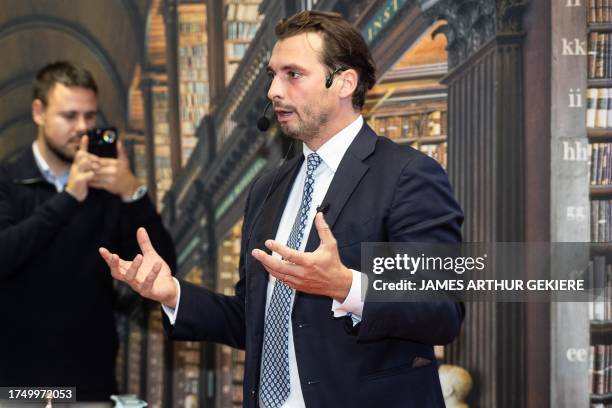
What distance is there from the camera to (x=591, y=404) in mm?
3227

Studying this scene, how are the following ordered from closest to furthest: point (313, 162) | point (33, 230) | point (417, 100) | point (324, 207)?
point (324, 207), point (313, 162), point (33, 230), point (417, 100)

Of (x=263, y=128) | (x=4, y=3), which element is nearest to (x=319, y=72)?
(x=263, y=128)

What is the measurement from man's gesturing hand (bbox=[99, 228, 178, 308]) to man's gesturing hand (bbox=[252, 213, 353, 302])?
0.42m

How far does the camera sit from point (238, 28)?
376 cm

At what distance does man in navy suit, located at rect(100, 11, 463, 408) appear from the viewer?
5.86 ft

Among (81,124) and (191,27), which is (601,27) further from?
(81,124)

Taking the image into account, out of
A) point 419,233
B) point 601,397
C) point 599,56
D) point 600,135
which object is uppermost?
point 599,56

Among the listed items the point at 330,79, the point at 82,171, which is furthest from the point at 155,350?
the point at 330,79

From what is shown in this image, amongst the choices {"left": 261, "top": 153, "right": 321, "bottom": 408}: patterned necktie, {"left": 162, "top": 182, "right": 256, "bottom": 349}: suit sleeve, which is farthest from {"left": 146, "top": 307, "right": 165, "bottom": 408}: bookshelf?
{"left": 261, "top": 153, "right": 321, "bottom": 408}: patterned necktie

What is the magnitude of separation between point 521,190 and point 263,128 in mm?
1334

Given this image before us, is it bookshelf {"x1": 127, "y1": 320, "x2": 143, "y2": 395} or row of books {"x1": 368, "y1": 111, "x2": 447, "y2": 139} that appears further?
bookshelf {"x1": 127, "y1": 320, "x2": 143, "y2": 395}

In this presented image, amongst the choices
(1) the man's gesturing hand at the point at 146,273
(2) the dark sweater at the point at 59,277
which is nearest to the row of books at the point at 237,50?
(2) the dark sweater at the point at 59,277

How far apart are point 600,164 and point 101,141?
210 cm

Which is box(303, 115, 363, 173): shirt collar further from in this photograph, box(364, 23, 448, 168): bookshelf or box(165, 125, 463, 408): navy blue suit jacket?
box(364, 23, 448, 168): bookshelf
